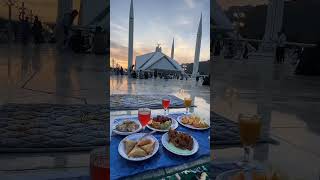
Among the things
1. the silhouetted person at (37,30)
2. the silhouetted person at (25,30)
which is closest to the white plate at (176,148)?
the silhouetted person at (37,30)

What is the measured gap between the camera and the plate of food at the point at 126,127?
17.8 inches

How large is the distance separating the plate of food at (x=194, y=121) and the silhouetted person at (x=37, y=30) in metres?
4.36

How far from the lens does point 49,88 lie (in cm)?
292

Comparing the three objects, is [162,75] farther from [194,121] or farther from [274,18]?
[274,18]

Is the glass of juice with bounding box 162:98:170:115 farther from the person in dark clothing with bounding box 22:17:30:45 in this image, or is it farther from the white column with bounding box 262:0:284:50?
the white column with bounding box 262:0:284:50

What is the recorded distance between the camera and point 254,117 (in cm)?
75

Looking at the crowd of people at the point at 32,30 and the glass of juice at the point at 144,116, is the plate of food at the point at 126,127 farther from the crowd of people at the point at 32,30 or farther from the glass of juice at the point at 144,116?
the crowd of people at the point at 32,30

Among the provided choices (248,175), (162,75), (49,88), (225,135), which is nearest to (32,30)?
(49,88)

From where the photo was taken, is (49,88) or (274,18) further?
(274,18)

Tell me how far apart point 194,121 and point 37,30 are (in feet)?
16.4

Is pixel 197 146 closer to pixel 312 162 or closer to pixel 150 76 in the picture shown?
pixel 150 76

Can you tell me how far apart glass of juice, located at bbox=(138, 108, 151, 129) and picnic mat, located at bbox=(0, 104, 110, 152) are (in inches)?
26.8

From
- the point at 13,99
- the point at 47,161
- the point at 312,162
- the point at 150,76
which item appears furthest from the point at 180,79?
the point at 13,99

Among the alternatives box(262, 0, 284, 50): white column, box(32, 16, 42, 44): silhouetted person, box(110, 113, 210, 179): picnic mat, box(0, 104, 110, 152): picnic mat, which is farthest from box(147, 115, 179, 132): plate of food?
box(262, 0, 284, 50): white column
